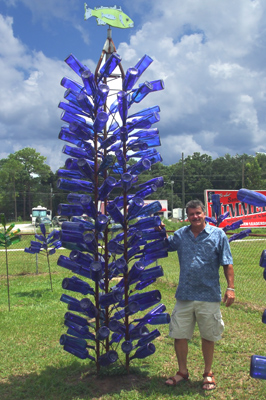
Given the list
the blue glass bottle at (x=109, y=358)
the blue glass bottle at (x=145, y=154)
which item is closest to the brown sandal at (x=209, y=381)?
the blue glass bottle at (x=109, y=358)

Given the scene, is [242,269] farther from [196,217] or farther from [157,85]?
[157,85]

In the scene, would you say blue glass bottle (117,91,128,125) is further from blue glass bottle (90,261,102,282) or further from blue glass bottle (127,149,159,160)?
blue glass bottle (90,261,102,282)

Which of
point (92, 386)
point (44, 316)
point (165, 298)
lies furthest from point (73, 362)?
point (165, 298)

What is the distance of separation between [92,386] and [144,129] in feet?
7.26

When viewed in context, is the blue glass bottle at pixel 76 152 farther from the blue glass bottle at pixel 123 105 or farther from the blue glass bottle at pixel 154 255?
the blue glass bottle at pixel 154 255

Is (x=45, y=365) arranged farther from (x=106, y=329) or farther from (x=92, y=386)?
(x=106, y=329)

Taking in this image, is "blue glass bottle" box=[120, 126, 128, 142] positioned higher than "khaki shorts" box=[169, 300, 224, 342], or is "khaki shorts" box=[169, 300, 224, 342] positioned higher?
"blue glass bottle" box=[120, 126, 128, 142]

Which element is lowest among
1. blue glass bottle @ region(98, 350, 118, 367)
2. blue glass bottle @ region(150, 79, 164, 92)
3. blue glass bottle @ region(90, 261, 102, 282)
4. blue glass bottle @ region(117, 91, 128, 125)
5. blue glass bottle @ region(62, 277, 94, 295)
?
blue glass bottle @ region(98, 350, 118, 367)

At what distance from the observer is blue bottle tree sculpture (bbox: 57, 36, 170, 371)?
3004 millimetres

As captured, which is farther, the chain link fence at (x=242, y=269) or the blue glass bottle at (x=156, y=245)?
the chain link fence at (x=242, y=269)

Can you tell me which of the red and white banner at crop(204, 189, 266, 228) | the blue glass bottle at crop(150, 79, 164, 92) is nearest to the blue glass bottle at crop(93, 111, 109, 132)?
the blue glass bottle at crop(150, 79, 164, 92)

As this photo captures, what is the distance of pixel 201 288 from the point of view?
9.97 feet

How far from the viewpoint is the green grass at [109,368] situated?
118 inches

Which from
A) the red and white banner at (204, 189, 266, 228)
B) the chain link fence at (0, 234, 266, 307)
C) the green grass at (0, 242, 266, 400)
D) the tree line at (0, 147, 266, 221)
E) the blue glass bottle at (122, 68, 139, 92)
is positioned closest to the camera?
the green grass at (0, 242, 266, 400)
